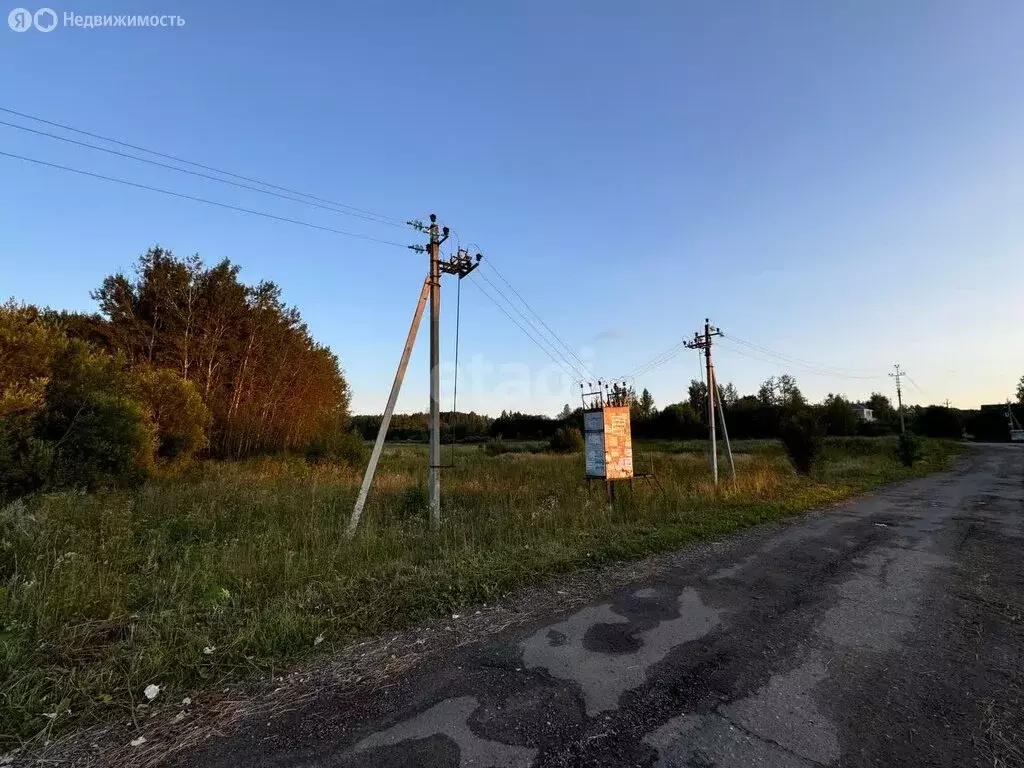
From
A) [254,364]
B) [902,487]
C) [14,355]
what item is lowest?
[902,487]

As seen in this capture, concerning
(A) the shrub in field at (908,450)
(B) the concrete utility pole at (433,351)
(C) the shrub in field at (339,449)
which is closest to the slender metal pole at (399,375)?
(B) the concrete utility pole at (433,351)

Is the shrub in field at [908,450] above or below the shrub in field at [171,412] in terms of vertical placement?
below

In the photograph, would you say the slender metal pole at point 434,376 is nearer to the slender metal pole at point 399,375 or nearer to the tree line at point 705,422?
the slender metal pole at point 399,375

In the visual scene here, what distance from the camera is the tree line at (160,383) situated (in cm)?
947

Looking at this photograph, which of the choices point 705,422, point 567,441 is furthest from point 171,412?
point 705,422

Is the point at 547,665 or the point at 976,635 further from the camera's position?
the point at 976,635

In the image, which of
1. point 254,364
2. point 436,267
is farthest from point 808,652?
point 254,364

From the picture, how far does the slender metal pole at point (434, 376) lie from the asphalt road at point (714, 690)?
4.33m

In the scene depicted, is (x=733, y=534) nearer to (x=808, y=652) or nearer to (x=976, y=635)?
(x=976, y=635)

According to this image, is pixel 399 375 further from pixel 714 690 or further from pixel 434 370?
pixel 714 690

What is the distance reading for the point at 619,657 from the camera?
355 cm

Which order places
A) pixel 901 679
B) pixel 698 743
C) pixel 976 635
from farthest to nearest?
pixel 976 635 → pixel 901 679 → pixel 698 743

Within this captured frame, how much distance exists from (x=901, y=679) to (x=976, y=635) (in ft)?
4.71

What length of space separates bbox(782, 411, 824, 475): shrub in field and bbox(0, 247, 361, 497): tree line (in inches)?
718
